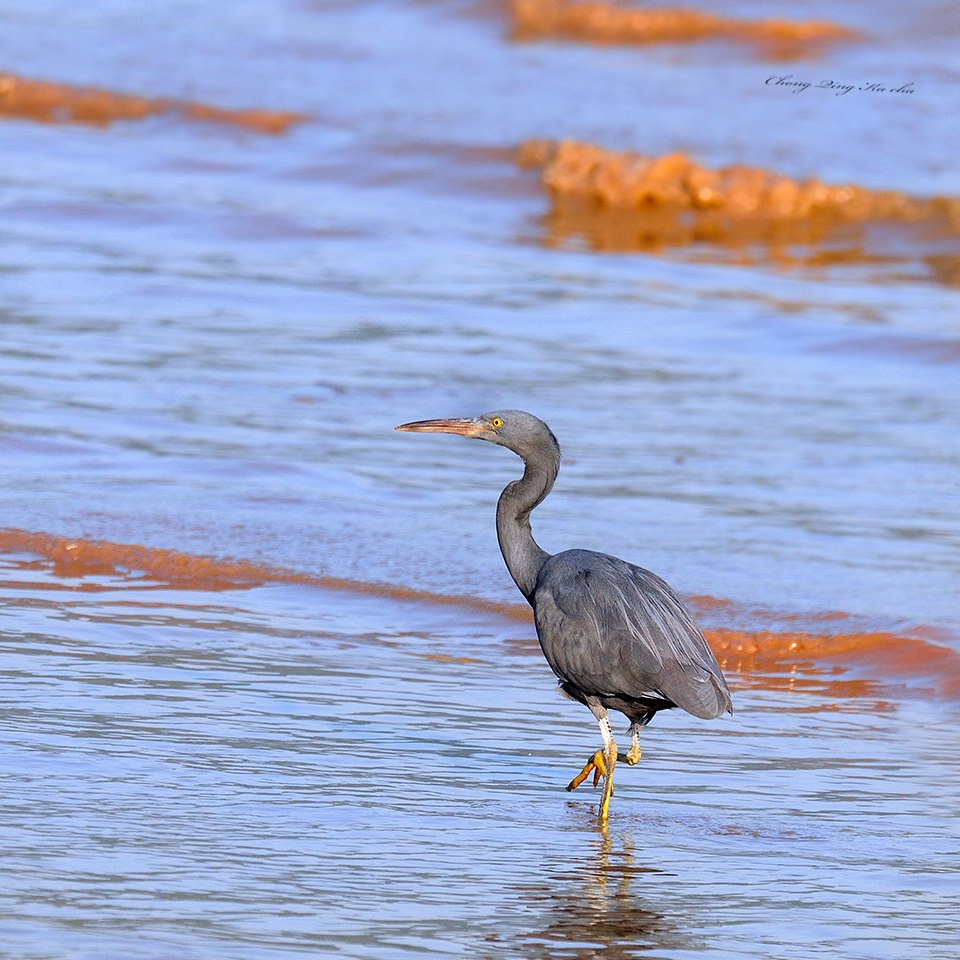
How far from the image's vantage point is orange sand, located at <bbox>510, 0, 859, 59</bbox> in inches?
1067

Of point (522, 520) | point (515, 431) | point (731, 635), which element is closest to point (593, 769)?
point (522, 520)

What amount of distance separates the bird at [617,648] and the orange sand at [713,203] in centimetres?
1200

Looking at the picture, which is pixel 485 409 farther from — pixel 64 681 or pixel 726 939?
pixel 726 939

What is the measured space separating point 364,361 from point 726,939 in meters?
7.94

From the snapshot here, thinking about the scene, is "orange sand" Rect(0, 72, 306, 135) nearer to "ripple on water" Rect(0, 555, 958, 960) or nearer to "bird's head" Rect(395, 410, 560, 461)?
"ripple on water" Rect(0, 555, 958, 960)

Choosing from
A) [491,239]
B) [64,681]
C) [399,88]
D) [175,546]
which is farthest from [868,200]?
[64,681]

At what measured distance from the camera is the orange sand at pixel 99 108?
2295 cm

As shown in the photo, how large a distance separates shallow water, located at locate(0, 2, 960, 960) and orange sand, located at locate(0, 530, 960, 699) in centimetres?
2

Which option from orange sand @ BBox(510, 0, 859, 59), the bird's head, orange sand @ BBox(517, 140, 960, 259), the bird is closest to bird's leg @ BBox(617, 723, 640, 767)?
the bird

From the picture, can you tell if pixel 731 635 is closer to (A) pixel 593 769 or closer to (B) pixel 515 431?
(B) pixel 515 431

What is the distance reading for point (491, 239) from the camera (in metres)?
17.2

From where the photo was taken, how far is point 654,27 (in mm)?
28531
